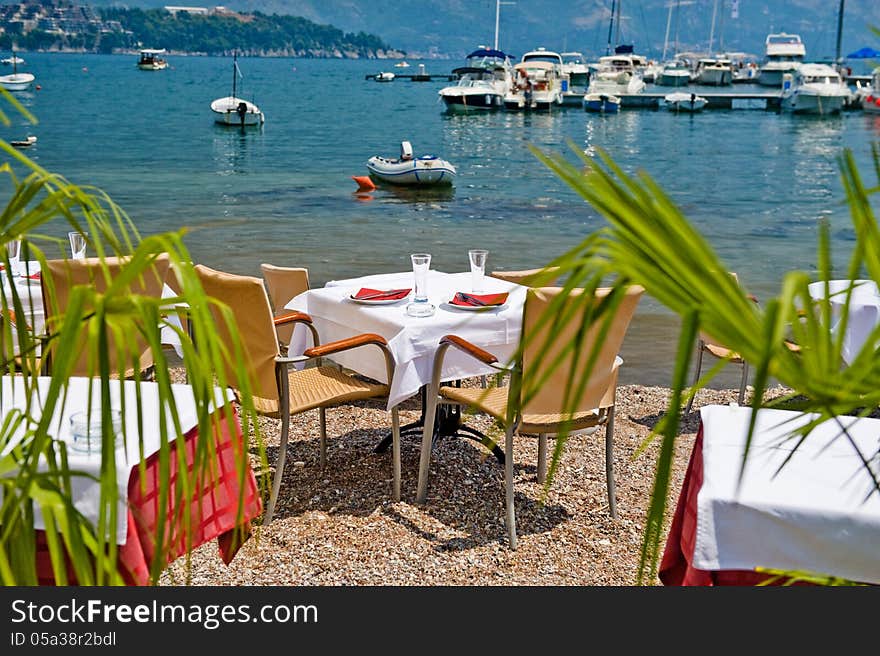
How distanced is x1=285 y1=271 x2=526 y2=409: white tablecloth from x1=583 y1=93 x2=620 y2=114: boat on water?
51723mm

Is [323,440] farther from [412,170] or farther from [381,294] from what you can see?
[412,170]

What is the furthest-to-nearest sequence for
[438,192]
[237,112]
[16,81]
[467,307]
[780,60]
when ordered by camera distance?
[780,60], [16,81], [237,112], [438,192], [467,307]

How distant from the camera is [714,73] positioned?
77.8 m

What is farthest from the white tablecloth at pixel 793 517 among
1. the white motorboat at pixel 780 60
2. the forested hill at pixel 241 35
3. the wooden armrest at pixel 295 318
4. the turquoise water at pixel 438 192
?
the forested hill at pixel 241 35

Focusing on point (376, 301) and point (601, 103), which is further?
point (601, 103)

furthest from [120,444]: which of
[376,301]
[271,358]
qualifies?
[376,301]

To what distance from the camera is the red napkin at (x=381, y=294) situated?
502 centimetres

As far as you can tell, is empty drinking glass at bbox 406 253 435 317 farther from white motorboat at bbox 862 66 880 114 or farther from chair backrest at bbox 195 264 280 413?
white motorboat at bbox 862 66 880 114

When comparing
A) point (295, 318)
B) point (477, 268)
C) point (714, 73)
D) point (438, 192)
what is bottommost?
point (438, 192)

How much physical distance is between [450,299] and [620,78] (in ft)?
198

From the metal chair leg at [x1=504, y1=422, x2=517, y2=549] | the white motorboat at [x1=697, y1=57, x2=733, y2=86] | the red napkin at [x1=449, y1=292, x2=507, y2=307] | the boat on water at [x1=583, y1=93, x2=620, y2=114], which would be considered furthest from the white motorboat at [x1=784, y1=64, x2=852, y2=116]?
the metal chair leg at [x1=504, y1=422, x2=517, y2=549]

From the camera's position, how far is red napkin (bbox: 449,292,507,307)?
487cm

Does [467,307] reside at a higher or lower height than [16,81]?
higher

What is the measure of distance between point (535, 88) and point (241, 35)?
131049 mm
